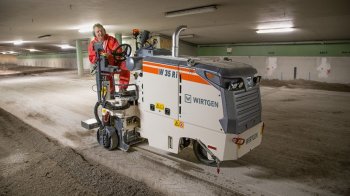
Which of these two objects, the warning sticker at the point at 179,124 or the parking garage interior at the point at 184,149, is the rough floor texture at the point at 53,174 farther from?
the warning sticker at the point at 179,124

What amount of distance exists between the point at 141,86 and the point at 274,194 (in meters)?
2.37

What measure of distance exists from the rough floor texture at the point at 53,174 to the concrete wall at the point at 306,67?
8513 mm

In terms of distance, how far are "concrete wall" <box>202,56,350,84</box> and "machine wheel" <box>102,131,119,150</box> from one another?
7938mm

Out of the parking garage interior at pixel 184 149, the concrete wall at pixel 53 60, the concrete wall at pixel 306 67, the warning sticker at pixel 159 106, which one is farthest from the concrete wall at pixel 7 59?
the warning sticker at pixel 159 106

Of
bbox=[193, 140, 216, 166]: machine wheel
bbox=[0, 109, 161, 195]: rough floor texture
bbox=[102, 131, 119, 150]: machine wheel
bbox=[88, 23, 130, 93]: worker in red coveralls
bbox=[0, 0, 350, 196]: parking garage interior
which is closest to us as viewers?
bbox=[0, 109, 161, 195]: rough floor texture

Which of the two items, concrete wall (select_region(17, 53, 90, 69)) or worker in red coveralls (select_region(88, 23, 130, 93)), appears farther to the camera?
concrete wall (select_region(17, 53, 90, 69))

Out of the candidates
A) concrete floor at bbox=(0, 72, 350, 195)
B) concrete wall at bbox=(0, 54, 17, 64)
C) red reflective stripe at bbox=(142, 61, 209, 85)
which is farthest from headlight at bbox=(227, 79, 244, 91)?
concrete wall at bbox=(0, 54, 17, 64)

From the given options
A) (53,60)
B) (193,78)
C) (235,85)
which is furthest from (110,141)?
(53,60)

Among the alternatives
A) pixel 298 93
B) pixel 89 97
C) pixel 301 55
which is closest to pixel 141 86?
pixel 89 97

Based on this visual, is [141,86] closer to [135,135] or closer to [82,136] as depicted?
[135,135]

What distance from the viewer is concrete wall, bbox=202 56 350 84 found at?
11.9 meters

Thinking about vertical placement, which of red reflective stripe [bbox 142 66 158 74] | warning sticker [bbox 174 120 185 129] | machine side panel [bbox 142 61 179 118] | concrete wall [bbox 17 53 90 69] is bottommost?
warning sticker [bbox 174 120 185 129]

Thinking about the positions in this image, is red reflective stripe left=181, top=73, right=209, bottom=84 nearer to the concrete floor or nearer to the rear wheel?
the concrete floor

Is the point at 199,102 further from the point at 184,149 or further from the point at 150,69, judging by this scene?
the point at 184,149
